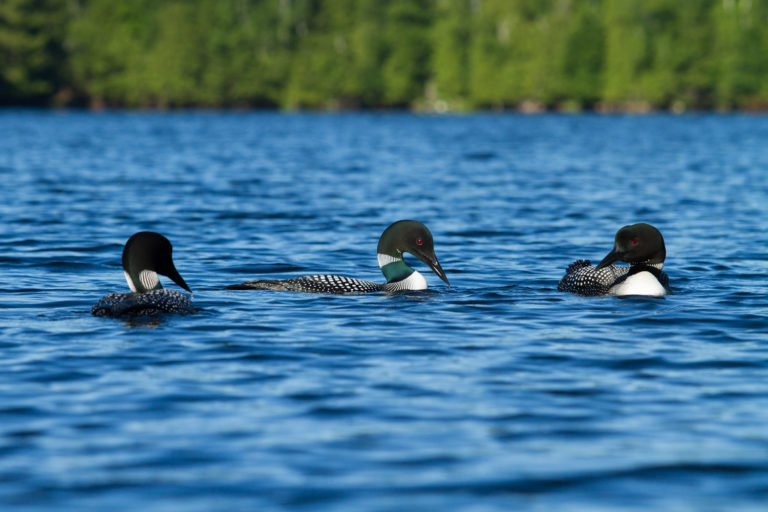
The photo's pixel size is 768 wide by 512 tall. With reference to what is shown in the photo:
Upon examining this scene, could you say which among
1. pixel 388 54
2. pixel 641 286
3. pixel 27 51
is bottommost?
pixel 641 286

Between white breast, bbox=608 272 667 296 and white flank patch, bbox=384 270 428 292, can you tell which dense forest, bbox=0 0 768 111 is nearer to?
white breast, bbox=608 272 667 296

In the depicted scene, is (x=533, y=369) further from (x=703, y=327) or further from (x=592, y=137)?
(x=592, y=137)

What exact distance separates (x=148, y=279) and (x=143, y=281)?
0.17 feet

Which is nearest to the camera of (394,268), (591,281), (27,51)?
(591,281)

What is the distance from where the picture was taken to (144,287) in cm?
1099

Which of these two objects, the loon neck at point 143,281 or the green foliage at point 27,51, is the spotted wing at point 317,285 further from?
the green foliage at point 27,51

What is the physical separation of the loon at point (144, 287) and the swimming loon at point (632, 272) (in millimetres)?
3906

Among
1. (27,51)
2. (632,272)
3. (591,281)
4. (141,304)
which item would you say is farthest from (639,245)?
(27,51)

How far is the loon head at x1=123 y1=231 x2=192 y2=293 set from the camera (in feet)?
35.8

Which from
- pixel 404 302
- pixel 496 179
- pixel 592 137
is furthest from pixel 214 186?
pixel 592 137

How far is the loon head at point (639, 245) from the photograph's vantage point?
40.1 ft

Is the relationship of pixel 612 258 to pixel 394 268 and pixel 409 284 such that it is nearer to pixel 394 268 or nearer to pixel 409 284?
pixel 409 284

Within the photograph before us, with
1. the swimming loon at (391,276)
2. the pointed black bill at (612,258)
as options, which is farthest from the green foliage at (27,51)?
the pointed black bill at (612,258)

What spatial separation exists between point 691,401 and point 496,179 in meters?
25.9
